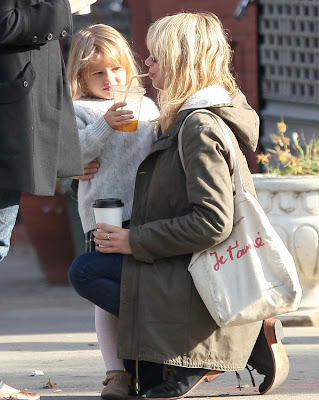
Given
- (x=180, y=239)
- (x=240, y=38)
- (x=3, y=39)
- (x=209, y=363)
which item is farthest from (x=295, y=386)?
(x=240, y=38)

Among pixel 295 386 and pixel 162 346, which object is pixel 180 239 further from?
pixel 295 386

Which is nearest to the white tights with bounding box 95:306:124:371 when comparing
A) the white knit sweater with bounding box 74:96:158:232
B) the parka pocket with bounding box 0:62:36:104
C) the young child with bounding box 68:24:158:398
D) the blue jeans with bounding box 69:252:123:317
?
the young child with bounding box 68:24:158:398

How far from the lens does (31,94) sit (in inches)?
136

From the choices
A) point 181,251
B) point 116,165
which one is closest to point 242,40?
point 116,165

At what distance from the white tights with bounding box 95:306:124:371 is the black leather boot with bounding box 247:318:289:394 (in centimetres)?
53

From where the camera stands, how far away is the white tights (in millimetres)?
3887

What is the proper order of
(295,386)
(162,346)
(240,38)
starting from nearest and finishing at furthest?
(162,346) < (295,386) < (240,38)

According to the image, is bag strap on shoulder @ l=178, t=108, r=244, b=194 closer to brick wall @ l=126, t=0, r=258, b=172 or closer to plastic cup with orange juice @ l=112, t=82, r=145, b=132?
plastic cup with orange juice @ l=112, t=82, r=145, b=132

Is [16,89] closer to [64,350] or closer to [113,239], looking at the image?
[113,239]

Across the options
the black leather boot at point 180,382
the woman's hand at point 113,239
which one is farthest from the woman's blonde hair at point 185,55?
the black leather boot at point 180,382

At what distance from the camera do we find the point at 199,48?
3.76m

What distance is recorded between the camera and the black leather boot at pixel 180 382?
12.1 feet

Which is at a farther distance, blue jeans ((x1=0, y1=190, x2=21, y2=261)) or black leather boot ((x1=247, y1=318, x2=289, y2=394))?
black leather boot ((x1=247, y1=318, x2=289, y2=394))

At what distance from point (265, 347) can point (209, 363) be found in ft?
0.99
